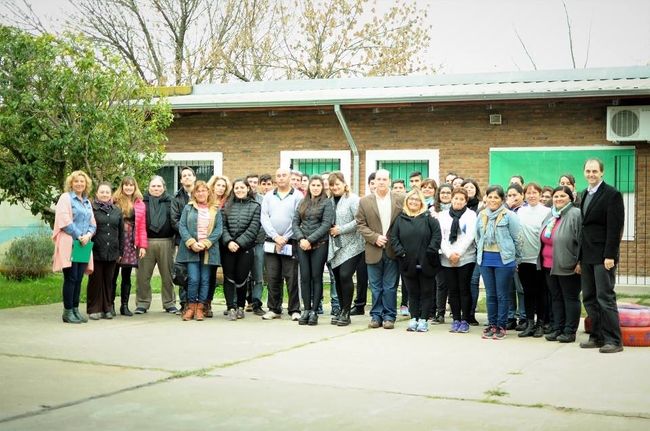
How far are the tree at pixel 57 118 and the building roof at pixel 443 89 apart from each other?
4190mm

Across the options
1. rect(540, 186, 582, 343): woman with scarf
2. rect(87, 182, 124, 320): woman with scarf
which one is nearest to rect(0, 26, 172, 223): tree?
rect(87, 182, 124, 320): woman with scarf

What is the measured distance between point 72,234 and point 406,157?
8720mm

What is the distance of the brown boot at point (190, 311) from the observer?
37.3ft

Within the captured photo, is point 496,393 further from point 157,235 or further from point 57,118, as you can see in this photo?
point 57,118

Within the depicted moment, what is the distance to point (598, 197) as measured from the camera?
8.88 m

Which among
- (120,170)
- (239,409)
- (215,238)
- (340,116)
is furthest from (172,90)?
(239,409)

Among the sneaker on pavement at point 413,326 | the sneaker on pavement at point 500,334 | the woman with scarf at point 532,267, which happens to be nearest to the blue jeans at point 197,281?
the sneaker on pavement at point 413,326

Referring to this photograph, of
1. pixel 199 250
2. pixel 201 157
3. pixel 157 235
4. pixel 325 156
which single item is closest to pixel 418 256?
pixel 199 250

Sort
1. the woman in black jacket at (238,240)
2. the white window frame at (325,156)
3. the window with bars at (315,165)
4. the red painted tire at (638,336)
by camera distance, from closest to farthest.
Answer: the red painted tire at (638,336) → the woman in black jacket at (238,240) → the white window frame at (325,156) → the window with bars at (315,165)

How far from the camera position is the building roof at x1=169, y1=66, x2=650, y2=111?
1645 cm

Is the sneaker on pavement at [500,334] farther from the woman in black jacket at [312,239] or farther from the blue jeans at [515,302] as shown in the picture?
the woman in black jacket at [312,239]

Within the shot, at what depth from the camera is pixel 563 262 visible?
9.44 metres

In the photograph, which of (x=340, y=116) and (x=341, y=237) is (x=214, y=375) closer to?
(x=341, y=237)

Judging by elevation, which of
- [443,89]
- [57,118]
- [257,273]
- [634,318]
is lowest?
[634,318]
